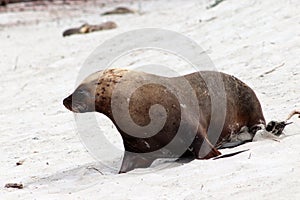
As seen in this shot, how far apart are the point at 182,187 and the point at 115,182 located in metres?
0.48

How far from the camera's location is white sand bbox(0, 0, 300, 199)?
161 inches

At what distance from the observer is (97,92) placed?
4727mm

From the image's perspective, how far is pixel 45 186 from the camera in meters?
4.72

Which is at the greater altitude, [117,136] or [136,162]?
Answer: [136,162]

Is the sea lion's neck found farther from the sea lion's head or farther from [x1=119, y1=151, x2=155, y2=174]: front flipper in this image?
[x1=119, y1=151, x2=155, y2=174]: front flipper

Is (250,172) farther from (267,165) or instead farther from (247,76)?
(247,76)

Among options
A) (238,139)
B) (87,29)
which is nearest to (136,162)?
(238,139)

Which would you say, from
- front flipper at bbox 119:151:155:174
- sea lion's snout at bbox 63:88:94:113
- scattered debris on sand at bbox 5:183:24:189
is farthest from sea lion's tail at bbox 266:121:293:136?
scattered debris on sand at bbox 5:183:24:189

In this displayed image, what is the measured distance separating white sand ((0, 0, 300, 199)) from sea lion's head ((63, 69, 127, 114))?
0.47 meters

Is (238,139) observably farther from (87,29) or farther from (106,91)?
(87,29)

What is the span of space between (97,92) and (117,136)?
1408mm

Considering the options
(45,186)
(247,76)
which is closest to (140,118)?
(45,186)

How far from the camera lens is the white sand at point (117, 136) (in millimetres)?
4082

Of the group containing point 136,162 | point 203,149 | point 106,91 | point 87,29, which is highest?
point 106,91
